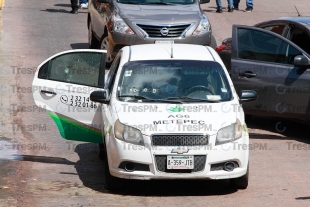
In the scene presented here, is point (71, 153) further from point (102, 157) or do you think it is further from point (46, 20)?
point (46, 20)

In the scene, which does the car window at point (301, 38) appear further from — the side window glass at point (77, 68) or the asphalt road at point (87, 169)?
the side window glass at point (77, 68)

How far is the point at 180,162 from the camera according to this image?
9078 millimetres

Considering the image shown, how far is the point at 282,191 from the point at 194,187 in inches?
42.9

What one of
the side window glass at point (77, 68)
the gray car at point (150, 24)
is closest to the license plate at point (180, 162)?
the side window glass at point (77, 68)

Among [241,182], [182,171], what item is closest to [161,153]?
[182,171]

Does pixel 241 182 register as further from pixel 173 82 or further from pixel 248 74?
pixel 248 74

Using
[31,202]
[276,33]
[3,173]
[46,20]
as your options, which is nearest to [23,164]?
[3,173]

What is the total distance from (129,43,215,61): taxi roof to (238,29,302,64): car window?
195cm

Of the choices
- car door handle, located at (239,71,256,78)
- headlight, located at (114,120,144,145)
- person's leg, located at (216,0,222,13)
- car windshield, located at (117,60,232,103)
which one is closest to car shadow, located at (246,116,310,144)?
car door handle, located at (239,71,256,78)

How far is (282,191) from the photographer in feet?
31.5

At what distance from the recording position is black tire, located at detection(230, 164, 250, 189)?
949 centimetres

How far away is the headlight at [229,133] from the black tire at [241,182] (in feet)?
1.62

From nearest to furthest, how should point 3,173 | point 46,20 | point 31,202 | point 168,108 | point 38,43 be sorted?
point 31,202 → point 168,108 → point 3,173 → point 38,43 → point 46,20

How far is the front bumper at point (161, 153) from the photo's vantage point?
908 centimetres
